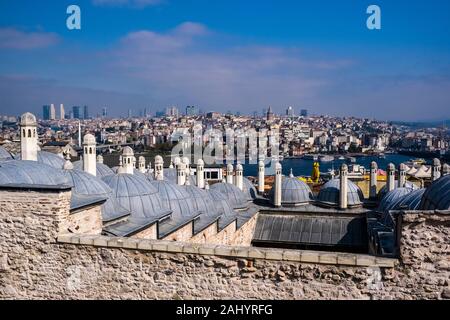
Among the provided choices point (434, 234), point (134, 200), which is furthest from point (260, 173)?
point (434, 234)

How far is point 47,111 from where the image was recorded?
6097 inches

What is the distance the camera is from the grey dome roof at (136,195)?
9.50 meters

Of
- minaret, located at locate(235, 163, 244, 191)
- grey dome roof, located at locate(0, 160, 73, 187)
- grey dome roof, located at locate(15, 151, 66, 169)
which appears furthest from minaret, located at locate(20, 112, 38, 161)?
minaret, located at locate(235, 163, 244, 191)

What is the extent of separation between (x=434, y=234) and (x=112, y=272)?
381 centimetres

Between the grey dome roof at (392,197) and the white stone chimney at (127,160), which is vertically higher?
the white stone chimney at (127,160)

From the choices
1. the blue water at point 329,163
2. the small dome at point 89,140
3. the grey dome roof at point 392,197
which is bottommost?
the blue water at point 329,163

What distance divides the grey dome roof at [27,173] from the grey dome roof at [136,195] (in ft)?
6.64

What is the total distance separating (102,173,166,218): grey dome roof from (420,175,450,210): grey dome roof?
5537 millimetres

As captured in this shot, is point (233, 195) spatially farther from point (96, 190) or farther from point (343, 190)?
point (96, 190)

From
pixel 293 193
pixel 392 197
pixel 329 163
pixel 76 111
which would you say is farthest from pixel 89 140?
pixel 76 111

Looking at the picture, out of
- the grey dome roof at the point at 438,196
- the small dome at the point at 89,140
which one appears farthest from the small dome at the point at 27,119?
the grey dome roof at the point at 438,196

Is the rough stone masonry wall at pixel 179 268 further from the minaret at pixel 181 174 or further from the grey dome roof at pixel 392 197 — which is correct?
the grey dome roof at pixel 392 197

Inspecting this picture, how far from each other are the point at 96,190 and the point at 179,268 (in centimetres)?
385
